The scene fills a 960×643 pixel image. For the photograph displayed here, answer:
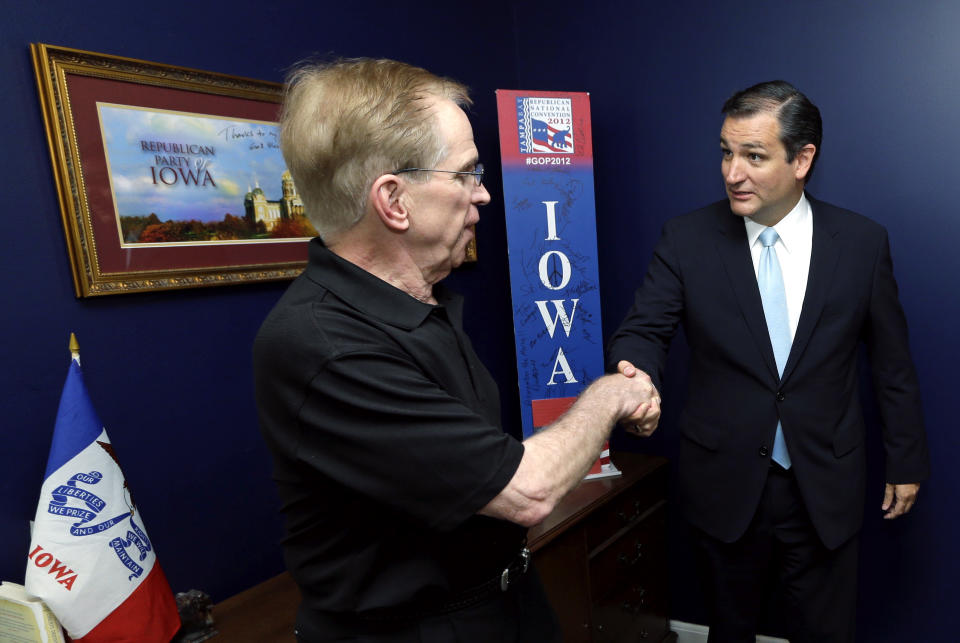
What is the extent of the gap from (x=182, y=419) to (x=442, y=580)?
108cm

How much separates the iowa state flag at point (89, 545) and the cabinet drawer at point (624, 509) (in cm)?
138

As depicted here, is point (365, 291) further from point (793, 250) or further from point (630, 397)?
point (793, 250)

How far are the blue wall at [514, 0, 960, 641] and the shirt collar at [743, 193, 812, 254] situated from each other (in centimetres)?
63

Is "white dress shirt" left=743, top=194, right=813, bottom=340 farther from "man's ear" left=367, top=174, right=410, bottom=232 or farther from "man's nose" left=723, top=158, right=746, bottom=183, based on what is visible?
"man's ear" left=367, top=174, right=410, bottom=232

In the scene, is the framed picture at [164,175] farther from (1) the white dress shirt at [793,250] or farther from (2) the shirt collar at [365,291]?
(1) the white dress shirt at [793,250]

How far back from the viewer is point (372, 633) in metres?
1.03

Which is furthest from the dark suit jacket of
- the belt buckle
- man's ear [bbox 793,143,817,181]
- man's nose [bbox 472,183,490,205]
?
man's nose [bbox 472,183,490,205]

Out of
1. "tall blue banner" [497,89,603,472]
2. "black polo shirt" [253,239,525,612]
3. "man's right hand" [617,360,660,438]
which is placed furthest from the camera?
"tall blue banner" [497,89,603,472]

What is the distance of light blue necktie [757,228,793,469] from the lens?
191cm

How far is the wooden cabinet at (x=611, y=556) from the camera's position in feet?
7.04

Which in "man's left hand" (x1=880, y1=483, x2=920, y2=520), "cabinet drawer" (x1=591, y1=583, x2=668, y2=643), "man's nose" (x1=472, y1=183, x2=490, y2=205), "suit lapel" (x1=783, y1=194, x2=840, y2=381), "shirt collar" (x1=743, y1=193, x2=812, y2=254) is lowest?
Result: "cabinet drawer" (x1=591, y1=583, x2=668, y2=643)

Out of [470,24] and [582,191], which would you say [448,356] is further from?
[470,24]

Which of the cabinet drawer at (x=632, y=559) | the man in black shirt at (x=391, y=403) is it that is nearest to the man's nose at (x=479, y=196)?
the man in black shirt at (x=391, y=403)

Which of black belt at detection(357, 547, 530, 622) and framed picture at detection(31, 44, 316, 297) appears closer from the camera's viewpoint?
black belt at detection(357, 547, 530, 622)
